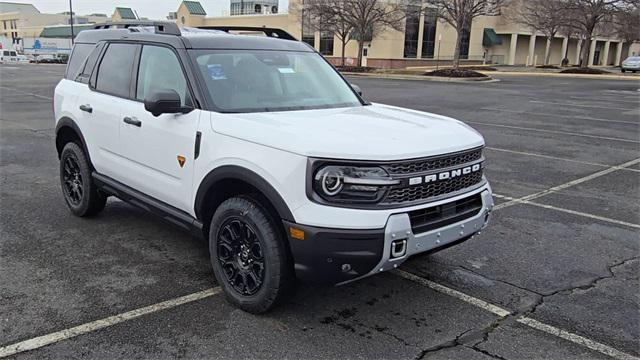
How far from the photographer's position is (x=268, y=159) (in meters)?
3.40

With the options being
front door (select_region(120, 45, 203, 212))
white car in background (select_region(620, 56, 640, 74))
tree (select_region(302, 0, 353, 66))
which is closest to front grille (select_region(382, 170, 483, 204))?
front door (select_region(120, 45, 203, 212))

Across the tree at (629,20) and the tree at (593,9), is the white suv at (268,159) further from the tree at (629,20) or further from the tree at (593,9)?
the tree at (593,9)

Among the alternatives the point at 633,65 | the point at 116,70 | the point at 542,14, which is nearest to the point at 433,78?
the point at 633,65

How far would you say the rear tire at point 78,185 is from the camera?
17.9 feet

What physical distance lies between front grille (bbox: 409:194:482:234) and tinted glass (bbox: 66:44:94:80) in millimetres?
4037

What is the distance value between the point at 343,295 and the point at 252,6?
3324 inches

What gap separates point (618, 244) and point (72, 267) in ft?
16.6

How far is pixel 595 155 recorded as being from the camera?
33.6 feet

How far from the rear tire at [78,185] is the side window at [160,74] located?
125cm

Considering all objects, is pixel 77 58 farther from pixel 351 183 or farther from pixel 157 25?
pixel 351 183

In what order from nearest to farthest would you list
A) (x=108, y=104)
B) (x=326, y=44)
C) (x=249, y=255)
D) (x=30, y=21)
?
(x=249, y=255) < (x=108, y=104) < (x=326, y=44) < (x=30, y=21)

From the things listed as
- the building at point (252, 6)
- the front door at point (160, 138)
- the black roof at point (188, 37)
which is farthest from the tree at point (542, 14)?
the front door at point (160, 138)

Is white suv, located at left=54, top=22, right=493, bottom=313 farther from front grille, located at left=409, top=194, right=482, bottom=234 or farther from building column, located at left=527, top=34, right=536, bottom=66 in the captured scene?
building column, located at left=527, top=34, right=536, bottom=66

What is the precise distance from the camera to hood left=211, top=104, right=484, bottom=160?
10.6 feet
